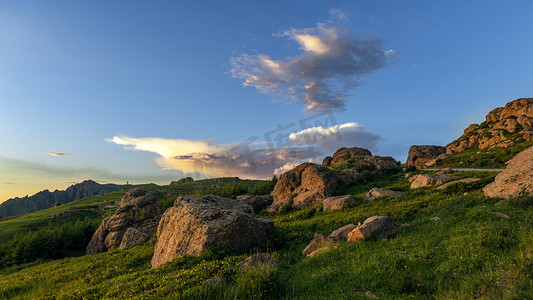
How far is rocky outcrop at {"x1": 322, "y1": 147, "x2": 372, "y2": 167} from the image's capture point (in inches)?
3356

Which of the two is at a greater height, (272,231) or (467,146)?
(467,146)

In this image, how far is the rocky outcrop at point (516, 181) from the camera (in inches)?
777

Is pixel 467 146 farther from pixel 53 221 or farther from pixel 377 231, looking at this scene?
pixel 53 221

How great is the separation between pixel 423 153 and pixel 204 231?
423 feet

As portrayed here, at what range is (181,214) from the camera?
66.4ft

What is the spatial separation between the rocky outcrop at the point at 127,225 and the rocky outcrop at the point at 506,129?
115 meters

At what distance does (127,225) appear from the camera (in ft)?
129

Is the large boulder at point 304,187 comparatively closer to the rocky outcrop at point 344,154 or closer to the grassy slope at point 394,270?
the grassy slope at point 394,270

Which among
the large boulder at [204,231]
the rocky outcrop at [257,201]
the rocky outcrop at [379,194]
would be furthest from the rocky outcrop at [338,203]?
the rocky outcrop at [257,201]

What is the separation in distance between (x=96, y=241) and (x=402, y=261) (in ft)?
144

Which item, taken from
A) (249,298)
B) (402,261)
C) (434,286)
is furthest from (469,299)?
(249,298)

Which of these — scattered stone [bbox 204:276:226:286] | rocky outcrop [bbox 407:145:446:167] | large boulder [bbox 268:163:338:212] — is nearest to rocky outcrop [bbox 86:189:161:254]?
large boulder [bbox 268:163:338:212]

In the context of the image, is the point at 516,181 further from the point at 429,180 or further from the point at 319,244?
the point at 319,244

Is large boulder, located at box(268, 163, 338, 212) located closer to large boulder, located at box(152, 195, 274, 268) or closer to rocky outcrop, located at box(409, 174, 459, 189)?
rocky outcrop, located at box(409, 174, 459, 189)
